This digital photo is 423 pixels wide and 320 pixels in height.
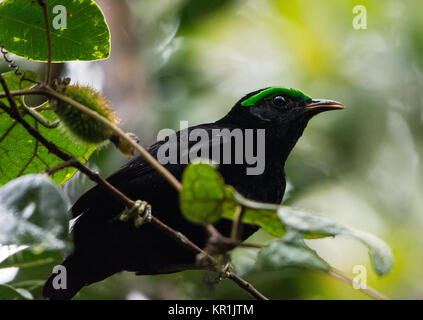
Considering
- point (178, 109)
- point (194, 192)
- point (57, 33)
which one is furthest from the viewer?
point (178, 109)

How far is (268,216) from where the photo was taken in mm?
1447

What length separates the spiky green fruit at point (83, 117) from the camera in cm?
185

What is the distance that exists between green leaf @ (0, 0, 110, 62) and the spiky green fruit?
277 millimetres

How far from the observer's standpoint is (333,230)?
1.35 metres

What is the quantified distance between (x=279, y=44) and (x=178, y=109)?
1302 mm

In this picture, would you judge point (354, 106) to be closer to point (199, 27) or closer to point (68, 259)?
point (199, 27)

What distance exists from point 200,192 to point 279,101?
7.69 ft

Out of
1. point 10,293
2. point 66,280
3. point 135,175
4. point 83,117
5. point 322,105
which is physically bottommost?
point 10,293

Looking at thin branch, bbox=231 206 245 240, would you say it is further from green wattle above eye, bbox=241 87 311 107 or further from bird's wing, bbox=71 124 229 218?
green wattle above eye, bbox=241 87 311 107

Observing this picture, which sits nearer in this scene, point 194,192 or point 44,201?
point 194,192

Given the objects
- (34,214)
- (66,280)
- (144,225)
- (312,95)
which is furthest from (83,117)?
(312,95)

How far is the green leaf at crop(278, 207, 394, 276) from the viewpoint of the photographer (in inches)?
51.5

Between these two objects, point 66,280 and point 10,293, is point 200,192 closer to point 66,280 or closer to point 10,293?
point 10,293

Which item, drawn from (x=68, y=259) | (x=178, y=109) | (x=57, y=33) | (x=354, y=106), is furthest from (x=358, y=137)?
(x=57, y=33)
